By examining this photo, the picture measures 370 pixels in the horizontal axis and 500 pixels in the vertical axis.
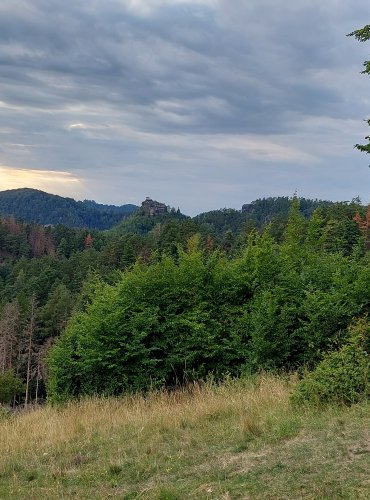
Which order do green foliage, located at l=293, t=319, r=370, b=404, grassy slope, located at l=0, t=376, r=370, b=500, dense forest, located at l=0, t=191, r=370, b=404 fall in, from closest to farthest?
grassy slope, located at l=0, t=376, r=370, b=500
green foliage, located at l=293, t=319, r=370, b=404
dense forest, located at l=0, t=191, r=370, b=404

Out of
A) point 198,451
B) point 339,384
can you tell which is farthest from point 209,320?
point 198,451

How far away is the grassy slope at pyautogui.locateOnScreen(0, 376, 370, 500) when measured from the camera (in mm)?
4410

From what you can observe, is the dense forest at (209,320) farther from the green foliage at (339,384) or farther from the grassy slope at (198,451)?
the grassy slope at (198,451)

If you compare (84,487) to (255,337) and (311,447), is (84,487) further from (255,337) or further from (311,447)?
(255,337)

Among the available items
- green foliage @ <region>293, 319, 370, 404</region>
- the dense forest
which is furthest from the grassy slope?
the dense forest

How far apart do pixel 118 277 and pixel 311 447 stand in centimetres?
1097

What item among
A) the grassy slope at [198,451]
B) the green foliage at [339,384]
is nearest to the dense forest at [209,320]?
the green foliage at [339,384]

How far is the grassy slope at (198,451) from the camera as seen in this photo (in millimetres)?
4410

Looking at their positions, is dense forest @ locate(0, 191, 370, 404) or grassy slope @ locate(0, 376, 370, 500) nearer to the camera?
grassy slope @ locate(0, 376, 370, 500)

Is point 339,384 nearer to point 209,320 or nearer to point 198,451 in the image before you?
point 198,451

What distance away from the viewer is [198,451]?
560 cm

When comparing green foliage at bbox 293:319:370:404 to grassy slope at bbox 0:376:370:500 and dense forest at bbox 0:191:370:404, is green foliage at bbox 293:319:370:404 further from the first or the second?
dense forest at bbox 0:191:370:404

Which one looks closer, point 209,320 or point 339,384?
point 339,384

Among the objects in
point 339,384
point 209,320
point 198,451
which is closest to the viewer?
point 198,451
